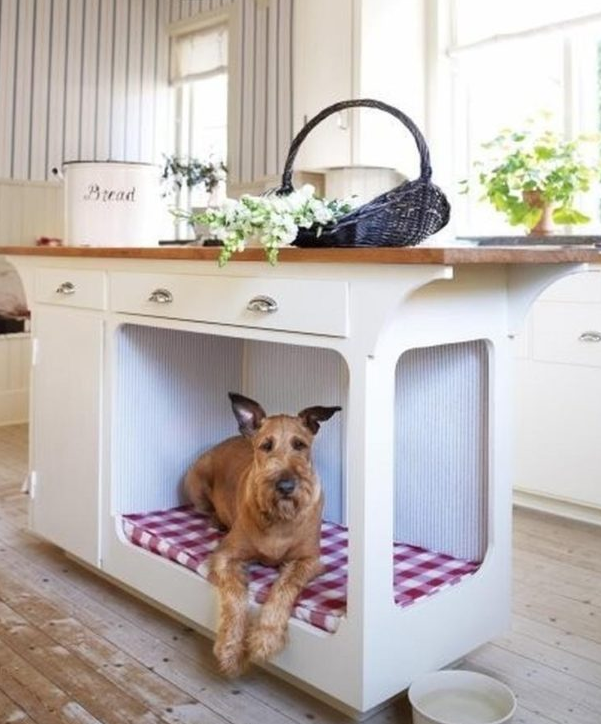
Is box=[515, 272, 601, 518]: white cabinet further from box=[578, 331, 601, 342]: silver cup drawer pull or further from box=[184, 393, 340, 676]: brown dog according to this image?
box=[184, 393, 340, 676]: brown dog

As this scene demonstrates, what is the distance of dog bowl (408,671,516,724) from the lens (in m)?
1.62

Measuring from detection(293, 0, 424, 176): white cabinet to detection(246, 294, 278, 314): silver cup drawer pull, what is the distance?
2506mm

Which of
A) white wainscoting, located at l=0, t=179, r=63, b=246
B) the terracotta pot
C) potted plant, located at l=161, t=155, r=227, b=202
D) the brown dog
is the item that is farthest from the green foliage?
the brown dog

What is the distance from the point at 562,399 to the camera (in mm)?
3062

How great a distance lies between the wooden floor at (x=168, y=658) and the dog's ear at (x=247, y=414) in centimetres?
57

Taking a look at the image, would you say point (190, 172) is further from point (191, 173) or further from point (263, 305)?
point (263, 305)

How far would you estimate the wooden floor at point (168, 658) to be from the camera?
1.72 m

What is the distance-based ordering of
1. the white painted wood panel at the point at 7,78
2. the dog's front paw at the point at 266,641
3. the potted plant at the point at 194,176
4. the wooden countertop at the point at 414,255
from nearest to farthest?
the wooden countertop at the point at 414,255 < the dog's front paw at the point at 266,641 < the white painted wood panel at the point at 7,78 < the potted plant at the point at 194,176

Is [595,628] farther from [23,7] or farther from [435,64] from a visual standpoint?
[23,7]

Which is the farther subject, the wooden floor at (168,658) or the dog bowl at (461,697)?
the wooden floor at (168,658)

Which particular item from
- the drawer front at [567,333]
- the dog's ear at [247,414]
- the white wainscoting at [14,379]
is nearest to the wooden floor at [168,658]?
the dog's ear at [247,414]

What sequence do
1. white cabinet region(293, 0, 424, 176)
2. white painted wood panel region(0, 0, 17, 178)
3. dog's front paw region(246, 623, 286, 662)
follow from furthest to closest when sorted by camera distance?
1. white painted wood panel region(0, 0, 17, 178)
2. white cabinet region(293, 0, 424, 176)
3. dog's front paw region(246, 623, 286, 662)

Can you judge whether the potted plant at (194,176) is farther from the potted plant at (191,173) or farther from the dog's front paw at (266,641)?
the dog's front paw at (266,641)

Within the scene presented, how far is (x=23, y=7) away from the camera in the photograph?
5027 mm
